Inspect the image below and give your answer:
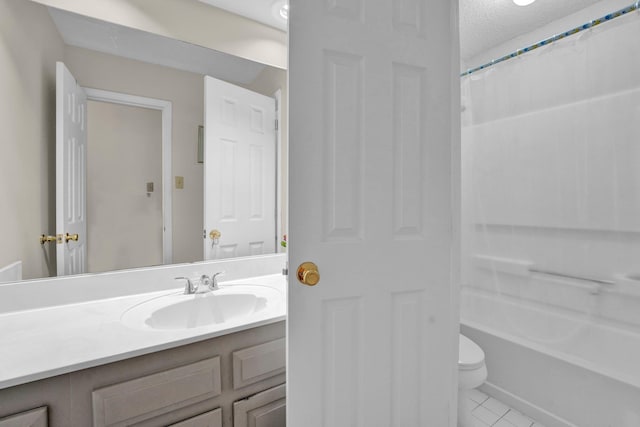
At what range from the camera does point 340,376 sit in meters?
1.01

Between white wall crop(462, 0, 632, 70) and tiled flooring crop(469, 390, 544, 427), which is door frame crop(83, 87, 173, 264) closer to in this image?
tiled flooring crop(469, 390, 544, 427)

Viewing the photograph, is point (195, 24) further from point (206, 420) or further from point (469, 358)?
point (469, 358)

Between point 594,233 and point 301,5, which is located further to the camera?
point 594,233

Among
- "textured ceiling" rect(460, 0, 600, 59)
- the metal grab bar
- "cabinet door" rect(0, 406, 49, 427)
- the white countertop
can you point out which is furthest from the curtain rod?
"cabinet door" rect(0, 406, 49, 427)

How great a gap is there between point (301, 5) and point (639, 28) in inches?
66.9

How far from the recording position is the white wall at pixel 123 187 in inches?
53.5

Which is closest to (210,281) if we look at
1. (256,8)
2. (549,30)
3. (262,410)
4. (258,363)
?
(258,363)

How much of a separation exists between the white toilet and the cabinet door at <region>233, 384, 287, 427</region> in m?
0.96

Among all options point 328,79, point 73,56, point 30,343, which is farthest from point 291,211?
point 73,56

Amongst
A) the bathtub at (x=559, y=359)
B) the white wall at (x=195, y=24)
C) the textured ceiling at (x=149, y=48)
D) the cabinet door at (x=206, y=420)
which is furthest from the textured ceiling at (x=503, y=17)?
the cabinet door at (x=206, y=420)

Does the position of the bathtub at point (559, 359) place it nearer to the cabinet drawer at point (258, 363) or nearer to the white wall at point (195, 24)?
the cabinet drawer at point (258, 363)

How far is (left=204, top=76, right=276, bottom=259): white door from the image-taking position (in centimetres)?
164

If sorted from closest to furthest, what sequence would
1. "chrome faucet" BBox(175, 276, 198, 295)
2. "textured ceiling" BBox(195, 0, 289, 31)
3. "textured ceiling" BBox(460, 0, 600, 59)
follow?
1. "chrome faucet" BBox(175, 276, 198, 295)
2. "textured ceiling" BBox(195, 0, 289, 31)
3. "textured ceiling" BBox(460, 0, 600, 59)

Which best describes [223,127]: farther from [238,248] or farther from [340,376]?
[340,376]
